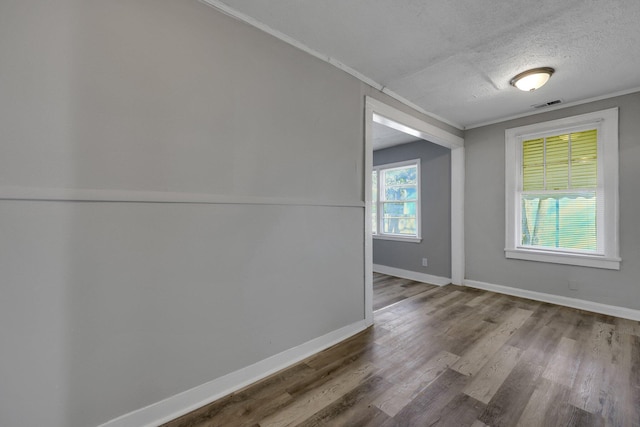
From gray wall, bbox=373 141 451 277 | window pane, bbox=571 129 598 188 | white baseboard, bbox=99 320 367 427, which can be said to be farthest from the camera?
gray wall, bbox=373 141 451 277

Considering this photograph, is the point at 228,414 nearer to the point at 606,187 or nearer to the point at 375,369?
the point at 375,369

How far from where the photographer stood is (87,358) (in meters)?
1.30

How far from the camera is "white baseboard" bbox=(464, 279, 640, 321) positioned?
292 cm

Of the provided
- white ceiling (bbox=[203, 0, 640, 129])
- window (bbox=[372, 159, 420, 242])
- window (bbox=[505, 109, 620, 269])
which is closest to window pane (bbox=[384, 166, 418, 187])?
window (bbox=[372, 159, 420, 242])

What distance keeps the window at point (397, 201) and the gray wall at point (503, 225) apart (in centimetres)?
90

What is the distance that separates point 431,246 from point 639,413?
10.1 ft

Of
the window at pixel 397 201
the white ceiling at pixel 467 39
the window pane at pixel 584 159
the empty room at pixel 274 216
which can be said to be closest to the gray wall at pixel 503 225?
the empty room at pixel 274 216

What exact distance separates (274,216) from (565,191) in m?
3.71

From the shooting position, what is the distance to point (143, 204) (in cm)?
144

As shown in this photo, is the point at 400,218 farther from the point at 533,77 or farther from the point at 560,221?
the point at 533,77

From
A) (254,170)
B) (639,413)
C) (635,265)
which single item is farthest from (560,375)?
(254,170)

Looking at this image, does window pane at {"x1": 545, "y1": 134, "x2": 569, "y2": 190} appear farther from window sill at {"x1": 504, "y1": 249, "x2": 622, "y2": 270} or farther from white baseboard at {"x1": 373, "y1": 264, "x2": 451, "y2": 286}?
white baseboard at {"x1": 373, "y1": 264, "x2": 451, "y2": 286}

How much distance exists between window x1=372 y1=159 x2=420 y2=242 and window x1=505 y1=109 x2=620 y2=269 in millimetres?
1443

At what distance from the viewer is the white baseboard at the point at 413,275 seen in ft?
14.3
